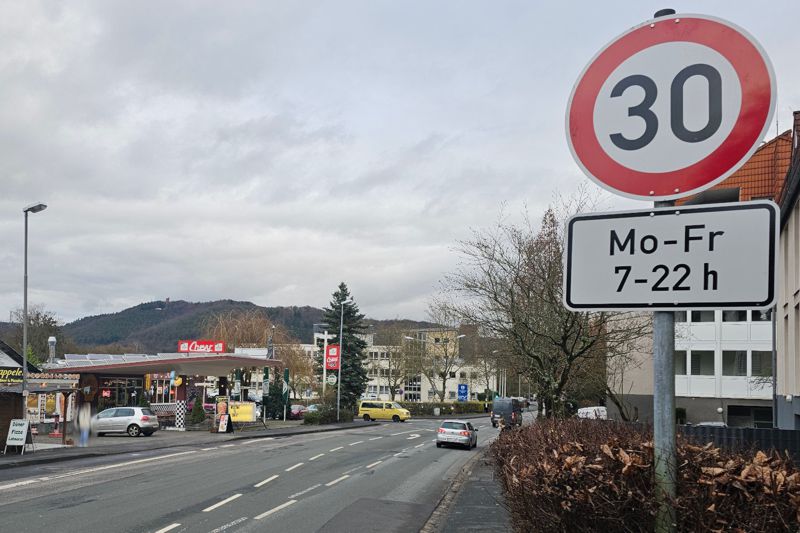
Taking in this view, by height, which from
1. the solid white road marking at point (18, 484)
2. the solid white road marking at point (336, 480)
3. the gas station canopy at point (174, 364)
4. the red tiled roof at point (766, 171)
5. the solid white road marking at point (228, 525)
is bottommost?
the solid white road marking at point (336, 480)

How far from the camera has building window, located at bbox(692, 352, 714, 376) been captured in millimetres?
44550

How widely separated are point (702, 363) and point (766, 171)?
1706cm

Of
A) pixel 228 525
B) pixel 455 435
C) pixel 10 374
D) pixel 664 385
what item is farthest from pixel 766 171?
pixel 664 385

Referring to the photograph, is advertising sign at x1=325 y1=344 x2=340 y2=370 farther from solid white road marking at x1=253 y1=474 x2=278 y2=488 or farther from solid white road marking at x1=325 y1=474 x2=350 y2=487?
solid white road marking at x1=253 y1=474 x2=278 y2=488

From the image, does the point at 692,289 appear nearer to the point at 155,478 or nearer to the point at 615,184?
the point at 615,184

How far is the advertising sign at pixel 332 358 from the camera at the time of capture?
56.2 meters

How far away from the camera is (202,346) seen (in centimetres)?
5297

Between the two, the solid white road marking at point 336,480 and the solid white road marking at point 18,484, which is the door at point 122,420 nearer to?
the solid white road marking at point 18,484

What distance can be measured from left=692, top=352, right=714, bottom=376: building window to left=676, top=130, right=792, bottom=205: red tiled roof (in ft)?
52.4

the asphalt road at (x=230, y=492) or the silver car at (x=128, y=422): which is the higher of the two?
the asphalt road at (x=230, y=492)

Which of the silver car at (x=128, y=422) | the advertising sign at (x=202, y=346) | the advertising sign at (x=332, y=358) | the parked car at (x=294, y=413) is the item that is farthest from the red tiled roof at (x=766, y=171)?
the parked car at (x=294, y=413)

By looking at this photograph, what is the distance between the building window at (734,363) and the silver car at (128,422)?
3361cm

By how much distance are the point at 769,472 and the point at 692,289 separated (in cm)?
115

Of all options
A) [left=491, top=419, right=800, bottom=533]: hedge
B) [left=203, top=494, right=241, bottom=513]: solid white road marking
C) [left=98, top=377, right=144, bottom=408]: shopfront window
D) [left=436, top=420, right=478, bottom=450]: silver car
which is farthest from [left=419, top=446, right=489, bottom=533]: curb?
[left=98, top=377, right=144, bottom=408]: shopfront window
